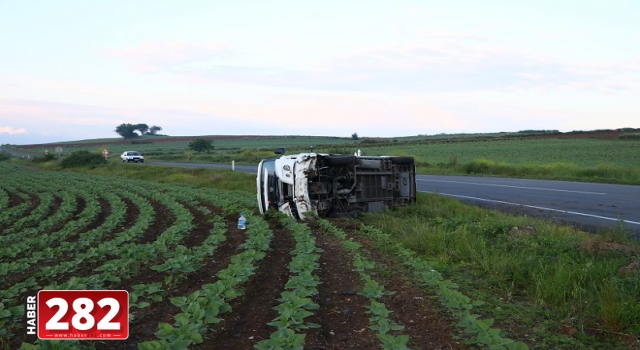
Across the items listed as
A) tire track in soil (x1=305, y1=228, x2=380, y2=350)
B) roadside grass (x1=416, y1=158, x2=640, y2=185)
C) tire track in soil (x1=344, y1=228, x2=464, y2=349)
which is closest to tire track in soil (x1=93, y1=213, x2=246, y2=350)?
tire track in soil (x1=305, y1=228, x2=380, y2=350)

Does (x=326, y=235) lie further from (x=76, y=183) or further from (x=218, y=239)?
(x=76, y=183)

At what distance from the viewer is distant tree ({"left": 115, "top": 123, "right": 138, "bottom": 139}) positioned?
15262 cm

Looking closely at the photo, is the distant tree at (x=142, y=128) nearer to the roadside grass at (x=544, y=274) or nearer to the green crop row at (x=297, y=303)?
the roadside grass at (x=544, y=274)

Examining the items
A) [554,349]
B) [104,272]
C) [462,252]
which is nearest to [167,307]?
[104,272]

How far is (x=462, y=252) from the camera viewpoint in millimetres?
9422

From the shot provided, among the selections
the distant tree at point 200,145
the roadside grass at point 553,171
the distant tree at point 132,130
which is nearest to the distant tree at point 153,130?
the distant tree at point 132,130

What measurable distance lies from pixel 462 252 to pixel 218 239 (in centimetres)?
424

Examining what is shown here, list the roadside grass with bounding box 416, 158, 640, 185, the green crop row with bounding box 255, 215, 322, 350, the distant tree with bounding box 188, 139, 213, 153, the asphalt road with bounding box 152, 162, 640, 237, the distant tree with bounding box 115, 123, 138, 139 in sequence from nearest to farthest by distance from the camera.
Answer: the green crop row with bounding box 255, 215, 322, 350 < the asphalt road with bounding box 152, 162, 640, 237 < the roadside grass with bounding box 416, 158, 640, 185 < the distant tree with bounding box 188, 139, 213, 153 < the distant tree with bounding box 115, 123, 138, 139

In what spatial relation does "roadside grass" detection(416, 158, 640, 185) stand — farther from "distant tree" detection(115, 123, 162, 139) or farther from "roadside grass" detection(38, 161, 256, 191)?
"distant tree" detection(115, 123, 162, 139)

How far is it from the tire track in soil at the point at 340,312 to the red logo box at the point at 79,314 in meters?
1.87

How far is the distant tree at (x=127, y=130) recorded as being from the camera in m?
153

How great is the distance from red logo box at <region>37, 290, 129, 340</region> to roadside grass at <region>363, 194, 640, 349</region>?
385 centimetres

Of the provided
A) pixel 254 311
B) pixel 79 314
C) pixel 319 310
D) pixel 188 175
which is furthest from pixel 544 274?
pixel 188 175

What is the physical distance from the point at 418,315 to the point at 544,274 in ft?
7.43
